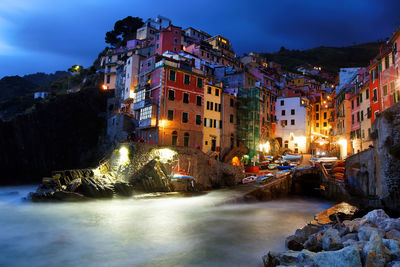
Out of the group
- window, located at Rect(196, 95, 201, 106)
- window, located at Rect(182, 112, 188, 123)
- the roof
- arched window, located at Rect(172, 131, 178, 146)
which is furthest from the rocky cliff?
the roof

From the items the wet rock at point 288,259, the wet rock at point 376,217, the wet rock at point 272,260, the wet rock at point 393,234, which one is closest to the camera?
the wet rock at point 288,259

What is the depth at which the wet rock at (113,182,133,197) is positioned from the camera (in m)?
31.3

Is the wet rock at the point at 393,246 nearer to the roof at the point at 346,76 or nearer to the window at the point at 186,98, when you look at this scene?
the window at the point at 186,98

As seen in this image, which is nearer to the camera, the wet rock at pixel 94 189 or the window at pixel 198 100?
the wet rock at pixel 94 189

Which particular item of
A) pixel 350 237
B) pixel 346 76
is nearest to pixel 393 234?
pixel 350 237

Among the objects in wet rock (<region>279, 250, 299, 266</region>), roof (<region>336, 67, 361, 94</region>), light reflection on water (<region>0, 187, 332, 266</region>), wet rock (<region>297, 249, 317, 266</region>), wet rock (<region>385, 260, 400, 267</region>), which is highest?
roof (<region>336, 67, 361, 94</region>)

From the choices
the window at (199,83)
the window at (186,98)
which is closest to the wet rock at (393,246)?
the window at (186,98)

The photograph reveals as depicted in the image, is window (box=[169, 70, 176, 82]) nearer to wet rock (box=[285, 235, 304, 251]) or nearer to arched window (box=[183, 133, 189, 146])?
arched window (box=[183, 133, 189, 146])

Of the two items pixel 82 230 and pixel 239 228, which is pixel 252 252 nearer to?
pixel 239 228

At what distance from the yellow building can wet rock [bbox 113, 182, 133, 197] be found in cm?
1692

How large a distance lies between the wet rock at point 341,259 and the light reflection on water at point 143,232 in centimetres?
493

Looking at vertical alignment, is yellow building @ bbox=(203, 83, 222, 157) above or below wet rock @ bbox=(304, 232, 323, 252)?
above

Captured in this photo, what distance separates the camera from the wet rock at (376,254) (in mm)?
8562

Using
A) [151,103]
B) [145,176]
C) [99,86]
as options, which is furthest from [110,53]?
[145,176]
